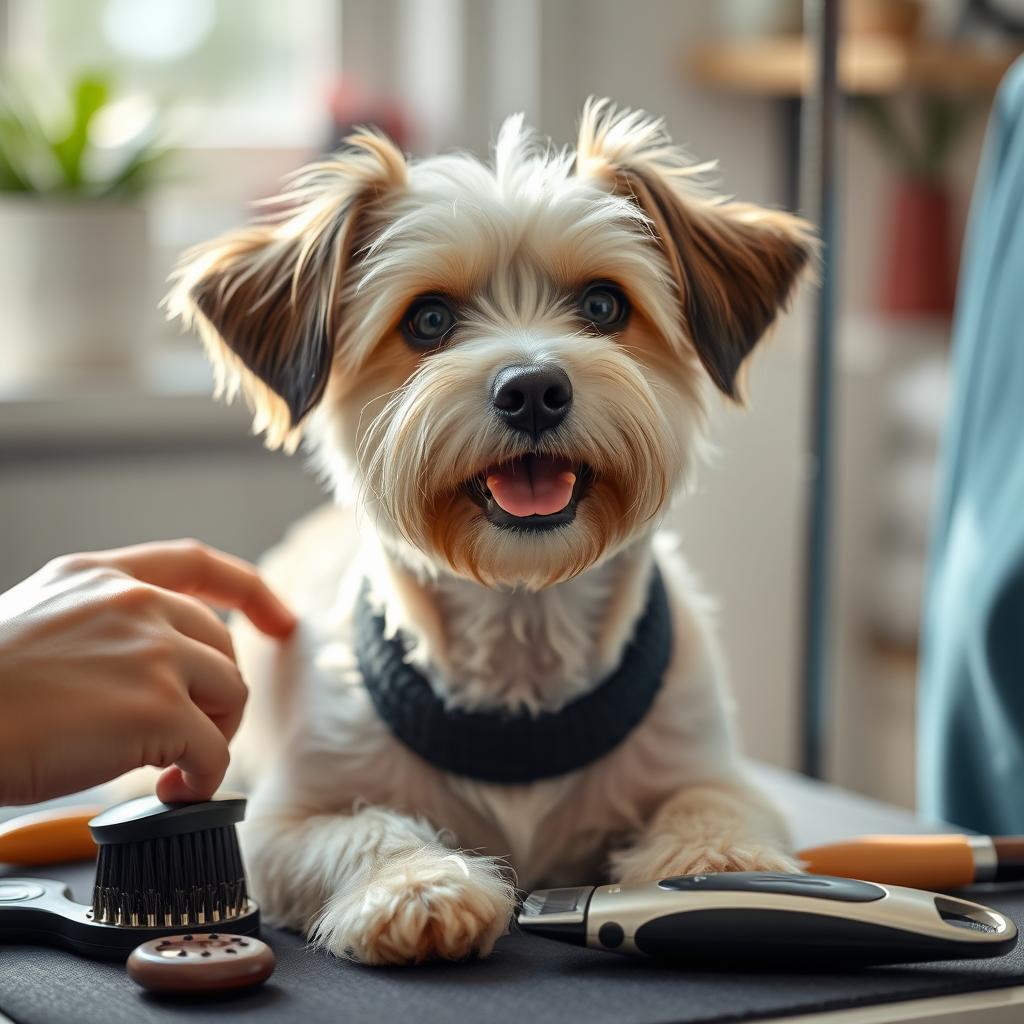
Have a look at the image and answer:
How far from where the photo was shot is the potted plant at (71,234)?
210cm

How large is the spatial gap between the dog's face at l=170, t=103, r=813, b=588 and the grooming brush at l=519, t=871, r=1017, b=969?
0.78ft

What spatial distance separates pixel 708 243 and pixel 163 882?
1.93ft

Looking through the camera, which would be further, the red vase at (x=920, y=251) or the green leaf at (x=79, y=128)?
the red vase at (x=920, y=251)

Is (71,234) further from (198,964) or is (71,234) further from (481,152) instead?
(198,964)

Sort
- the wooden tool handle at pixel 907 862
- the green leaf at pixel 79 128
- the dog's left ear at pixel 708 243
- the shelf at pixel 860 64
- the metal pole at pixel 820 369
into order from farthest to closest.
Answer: the shelf at pixel 860 64, the green leaf at pixel 79 128, the metal pole at pixel 820 369, the dog's left ear at pixel 708 243, the wooden tool handle at pixel 907 862

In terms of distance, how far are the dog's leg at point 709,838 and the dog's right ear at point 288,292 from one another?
37 cm

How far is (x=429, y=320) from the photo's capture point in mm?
1046

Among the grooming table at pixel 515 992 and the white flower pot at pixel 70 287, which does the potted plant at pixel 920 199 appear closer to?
the white flower pot at pixel 70 287

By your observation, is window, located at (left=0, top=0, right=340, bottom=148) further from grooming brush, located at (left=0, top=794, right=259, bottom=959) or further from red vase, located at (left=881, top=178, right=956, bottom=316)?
grooming brush, located at (left=0, top=794, right=259, bottom=959)

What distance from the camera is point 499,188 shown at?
1.04m

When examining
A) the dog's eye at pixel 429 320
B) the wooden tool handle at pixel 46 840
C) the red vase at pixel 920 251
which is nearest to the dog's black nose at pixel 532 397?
the dog's eye at pixel 429 320

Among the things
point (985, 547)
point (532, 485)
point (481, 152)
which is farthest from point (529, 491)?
point (481, 152)

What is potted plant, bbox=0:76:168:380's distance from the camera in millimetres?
2096

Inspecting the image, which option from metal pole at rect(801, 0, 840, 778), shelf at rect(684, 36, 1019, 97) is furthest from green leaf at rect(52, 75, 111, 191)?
metal pole at rect(801, 0, 840, 778)
